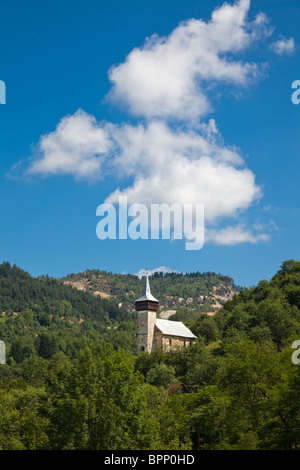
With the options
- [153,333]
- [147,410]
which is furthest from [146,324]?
[147,410]

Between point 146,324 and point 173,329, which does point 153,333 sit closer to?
point 146,324

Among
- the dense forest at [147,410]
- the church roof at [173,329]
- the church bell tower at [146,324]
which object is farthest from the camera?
the church roof at [173,329]

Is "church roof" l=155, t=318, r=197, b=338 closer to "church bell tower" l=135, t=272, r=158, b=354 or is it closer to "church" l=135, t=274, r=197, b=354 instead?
"church" l=135, t=274, r=197, b=354

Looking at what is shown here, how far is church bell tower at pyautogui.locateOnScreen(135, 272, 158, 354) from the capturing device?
108 m

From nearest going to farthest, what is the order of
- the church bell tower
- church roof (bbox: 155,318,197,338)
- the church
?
the church
the church bell tower
church roof (bbox: 155,318,197,338)

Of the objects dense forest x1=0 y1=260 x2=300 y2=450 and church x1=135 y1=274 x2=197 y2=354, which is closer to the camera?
dense forest x1=0 y1=260 x2=300 y2=450

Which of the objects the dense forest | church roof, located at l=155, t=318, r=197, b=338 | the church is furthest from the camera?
church roof, located at l=155, t=318, r=197, b=338

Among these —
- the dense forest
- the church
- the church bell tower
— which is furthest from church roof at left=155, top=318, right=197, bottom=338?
the dense forest

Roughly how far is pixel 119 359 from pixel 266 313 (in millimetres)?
54899

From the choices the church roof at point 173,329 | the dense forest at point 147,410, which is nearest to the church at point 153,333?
the church roof at point 173,329

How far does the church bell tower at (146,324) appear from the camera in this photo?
→ 107562 millimetres

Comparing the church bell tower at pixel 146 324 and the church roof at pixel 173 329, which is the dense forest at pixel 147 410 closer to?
the church bell tower at pixel 146 324
